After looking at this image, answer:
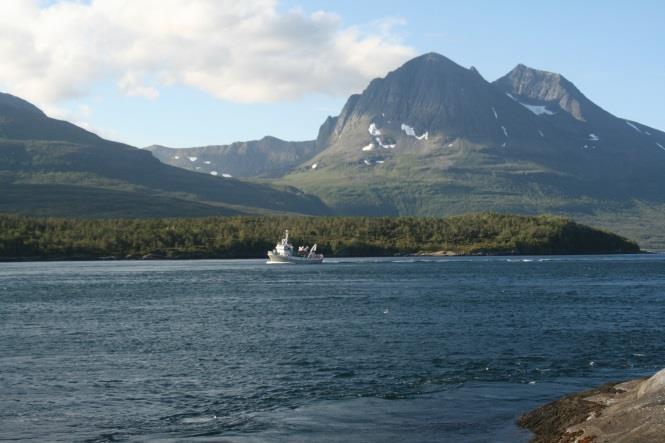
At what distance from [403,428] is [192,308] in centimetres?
5651

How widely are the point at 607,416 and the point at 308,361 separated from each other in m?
23.7

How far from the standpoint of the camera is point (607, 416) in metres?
30.1

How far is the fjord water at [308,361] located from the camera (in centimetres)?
3547

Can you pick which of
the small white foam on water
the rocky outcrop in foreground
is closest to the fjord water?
the small white foam on water

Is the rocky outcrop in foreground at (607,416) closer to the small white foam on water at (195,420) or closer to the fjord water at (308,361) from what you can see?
the fjord water at (308,361)

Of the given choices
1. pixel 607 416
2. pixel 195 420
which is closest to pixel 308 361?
pixel 195 420

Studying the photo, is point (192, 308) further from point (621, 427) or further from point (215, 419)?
point (621, 427)

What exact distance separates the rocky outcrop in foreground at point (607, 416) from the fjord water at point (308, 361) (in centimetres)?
144

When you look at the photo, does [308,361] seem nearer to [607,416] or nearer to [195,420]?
[195,420]

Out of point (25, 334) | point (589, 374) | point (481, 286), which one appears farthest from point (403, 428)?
point (481, 286)

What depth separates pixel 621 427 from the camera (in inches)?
1113

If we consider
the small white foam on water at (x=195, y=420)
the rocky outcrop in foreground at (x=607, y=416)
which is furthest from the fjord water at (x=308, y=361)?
the rocky outcrop in foreground at (x=607, y=416)

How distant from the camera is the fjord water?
35.5 m

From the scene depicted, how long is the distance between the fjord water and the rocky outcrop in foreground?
1437mm
